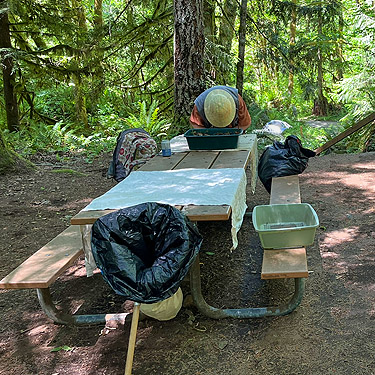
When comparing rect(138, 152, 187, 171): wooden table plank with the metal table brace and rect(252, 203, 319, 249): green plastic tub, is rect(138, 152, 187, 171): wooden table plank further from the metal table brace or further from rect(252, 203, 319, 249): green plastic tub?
the metal table brace

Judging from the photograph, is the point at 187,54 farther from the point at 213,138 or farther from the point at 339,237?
the point at 339,237

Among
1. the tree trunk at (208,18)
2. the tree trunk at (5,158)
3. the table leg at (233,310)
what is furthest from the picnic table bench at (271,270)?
the tree trunk at (208,18)

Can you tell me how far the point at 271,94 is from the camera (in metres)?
20.5

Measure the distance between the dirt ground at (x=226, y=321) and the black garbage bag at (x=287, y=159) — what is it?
0.64m

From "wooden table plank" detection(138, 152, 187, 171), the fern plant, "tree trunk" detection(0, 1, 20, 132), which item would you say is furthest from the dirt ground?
"tree trunk" detection(0, 1, 20, 132)

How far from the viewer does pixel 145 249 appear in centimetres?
260

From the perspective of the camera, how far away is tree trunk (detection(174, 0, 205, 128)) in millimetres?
6978

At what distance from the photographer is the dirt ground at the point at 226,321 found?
262 cm

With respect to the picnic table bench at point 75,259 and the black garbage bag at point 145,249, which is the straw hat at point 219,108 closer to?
the picnic table bench at point 75,259

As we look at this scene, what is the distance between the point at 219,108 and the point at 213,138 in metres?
0.36

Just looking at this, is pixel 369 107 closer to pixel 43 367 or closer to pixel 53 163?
pixel 53 163

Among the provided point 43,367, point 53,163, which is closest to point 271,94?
point 53,163

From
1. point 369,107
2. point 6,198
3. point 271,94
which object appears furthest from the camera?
point 271,94

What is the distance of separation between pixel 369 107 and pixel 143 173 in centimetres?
703
